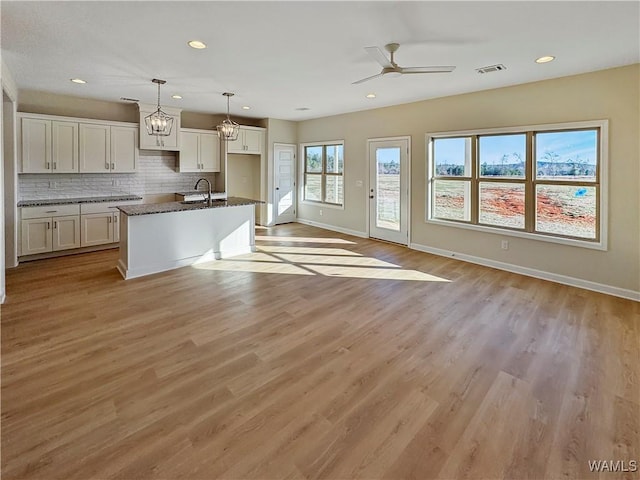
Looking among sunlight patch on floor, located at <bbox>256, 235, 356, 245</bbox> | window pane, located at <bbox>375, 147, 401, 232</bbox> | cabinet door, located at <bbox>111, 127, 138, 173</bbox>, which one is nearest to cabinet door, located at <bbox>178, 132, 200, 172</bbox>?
cabinet door, located at <bbox>111, 127, 138, 173</bbox>

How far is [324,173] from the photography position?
8.38 metres

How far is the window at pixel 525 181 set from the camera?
4.38 meters

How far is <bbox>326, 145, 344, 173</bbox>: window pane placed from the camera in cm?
795

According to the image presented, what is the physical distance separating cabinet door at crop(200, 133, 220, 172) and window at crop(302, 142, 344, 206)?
222 centimetres

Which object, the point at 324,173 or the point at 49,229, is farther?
the point at 324,173

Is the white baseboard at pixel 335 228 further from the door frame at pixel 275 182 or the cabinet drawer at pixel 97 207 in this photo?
the cabinet drawer at pixel 97 207

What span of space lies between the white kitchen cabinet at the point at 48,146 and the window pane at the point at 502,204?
668cm

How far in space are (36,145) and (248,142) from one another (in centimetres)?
387

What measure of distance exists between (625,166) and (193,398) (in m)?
5.07

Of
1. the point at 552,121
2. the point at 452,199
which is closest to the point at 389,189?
the point at 452,199

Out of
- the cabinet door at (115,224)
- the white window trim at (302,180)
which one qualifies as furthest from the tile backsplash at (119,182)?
the white window trim at (302,180)

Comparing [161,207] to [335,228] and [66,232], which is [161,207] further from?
[335,228]

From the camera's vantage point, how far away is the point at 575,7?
2664mm

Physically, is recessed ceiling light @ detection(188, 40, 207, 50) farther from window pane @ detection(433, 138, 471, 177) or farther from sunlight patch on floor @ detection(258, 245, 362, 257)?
window pane @ detection(433, 138, 471, 177)
